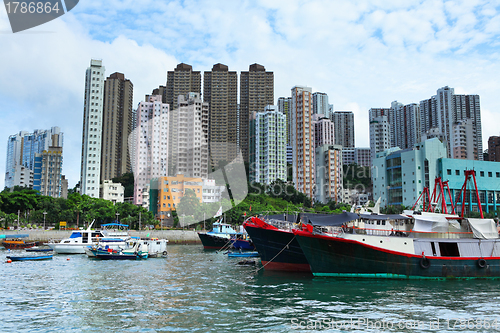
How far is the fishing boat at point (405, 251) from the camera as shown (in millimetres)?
21688

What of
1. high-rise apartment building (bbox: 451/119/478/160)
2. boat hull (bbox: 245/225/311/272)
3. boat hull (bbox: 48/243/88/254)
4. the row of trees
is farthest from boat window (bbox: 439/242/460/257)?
high-rise apartment building (bbox: 451/119/478/160)

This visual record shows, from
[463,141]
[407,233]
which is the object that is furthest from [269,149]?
[407,233]

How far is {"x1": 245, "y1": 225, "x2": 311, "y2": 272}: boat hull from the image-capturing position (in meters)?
25.7

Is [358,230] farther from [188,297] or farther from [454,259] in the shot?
[188,297]

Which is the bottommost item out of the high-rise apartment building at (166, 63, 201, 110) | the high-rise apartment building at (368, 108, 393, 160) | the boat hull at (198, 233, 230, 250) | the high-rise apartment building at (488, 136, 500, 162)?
the boat hull at (198, 233, 230, 250)

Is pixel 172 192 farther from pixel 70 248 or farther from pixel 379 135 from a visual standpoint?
pixel 379 135

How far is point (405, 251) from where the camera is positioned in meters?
22.0

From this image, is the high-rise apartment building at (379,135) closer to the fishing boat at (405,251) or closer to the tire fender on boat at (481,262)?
the fishing boat at (405,251)

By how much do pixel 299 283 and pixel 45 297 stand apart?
12.2 meters

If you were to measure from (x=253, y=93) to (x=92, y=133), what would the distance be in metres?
62.5

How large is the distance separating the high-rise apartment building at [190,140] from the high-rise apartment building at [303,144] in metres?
25.5

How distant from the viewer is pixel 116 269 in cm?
2738

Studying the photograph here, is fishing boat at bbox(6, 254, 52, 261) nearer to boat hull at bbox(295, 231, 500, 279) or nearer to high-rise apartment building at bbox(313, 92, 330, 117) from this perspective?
boat hull at bbox(295, 231, 500, 279)

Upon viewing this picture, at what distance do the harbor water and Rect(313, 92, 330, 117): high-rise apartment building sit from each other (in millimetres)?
145946
